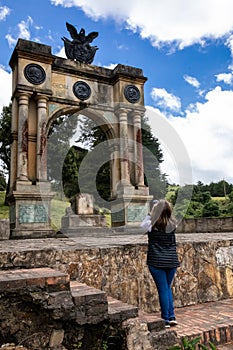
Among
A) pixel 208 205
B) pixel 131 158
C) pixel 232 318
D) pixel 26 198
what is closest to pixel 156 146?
pixel 208 205

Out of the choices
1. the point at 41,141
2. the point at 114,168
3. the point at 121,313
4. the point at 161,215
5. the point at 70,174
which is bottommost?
the point at 121,313

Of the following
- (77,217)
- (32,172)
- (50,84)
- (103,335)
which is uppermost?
(50,84)

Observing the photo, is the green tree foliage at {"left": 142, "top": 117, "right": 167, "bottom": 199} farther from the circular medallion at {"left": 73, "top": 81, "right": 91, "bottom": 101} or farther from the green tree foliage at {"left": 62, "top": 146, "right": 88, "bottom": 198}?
the circular medallion at {"left": 73, "top": 81, "right": 91, "bottom": 101}

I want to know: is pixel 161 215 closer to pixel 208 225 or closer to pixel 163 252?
pixel 163 252

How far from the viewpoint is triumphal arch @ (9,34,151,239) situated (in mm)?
12273

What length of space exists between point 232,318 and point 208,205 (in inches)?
736

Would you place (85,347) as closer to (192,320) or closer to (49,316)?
(49,316)

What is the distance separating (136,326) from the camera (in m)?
2.57

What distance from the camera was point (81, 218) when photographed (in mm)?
12672

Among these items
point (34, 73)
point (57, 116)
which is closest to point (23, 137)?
point (57, 116)

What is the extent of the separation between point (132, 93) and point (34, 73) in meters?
4.69

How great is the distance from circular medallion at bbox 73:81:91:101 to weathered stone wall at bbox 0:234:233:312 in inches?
439

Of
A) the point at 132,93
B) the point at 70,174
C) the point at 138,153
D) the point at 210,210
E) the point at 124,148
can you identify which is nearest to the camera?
the point at 124,148

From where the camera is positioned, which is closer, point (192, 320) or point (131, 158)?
point (192, 320)
